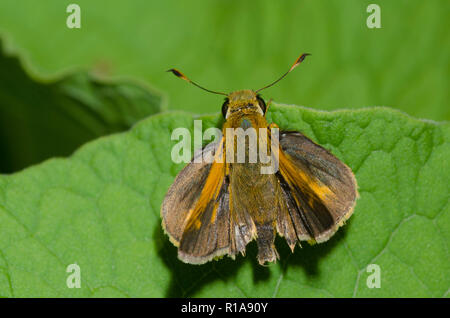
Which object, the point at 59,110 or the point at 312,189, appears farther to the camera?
the point at 59,110

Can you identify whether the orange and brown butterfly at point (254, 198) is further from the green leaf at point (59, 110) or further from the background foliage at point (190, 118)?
the green leaf at point (59, 110)

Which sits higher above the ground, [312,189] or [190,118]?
[190,118]

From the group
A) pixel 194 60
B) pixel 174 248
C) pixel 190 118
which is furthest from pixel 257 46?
pixel 174 248

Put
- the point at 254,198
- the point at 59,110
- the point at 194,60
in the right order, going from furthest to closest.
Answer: the point at 194,60 < the point at 59,110 < the point at 254,198

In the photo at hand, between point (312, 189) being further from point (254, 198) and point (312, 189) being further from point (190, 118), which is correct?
point (190, 118)

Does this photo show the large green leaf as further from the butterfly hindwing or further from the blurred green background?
the butterfly hindwing

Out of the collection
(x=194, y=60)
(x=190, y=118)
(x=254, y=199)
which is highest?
(x=194, y=60)
